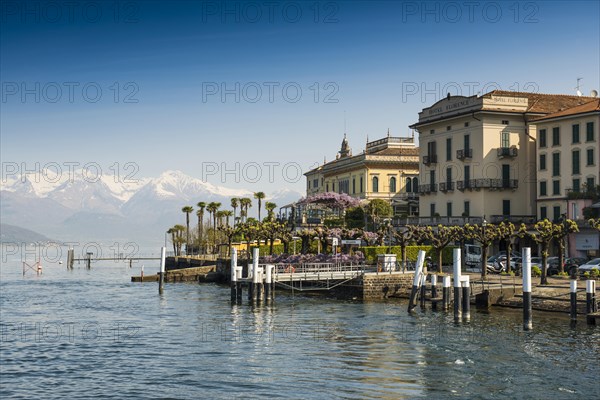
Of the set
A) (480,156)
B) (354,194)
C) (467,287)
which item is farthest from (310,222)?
(467,287)

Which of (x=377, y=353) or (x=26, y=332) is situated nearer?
(x=377, y=353)

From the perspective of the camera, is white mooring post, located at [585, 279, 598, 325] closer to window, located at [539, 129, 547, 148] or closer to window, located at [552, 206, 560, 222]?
window, located at [552, 206, 560, 222]

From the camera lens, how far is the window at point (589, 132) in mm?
77875

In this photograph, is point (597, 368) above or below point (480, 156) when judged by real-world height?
below

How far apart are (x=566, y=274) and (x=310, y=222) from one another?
49.0 metres

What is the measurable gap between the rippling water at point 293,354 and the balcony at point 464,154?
29.7m

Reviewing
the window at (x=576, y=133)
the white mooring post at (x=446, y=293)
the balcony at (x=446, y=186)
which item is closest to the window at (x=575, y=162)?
the window at (x=576, y=133)

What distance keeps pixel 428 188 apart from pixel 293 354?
56.6m

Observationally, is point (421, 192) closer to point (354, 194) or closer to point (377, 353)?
point (354, 194)

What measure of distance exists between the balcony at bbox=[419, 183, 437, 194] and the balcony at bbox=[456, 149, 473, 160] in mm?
6006

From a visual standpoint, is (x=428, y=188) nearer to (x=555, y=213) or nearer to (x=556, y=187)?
(x=556, y=187)

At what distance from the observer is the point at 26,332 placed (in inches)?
1934

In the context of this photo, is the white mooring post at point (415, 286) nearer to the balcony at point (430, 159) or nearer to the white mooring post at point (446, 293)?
the white mooring post at point (446, 293)

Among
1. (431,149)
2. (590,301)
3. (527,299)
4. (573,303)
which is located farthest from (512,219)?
(527,299)
